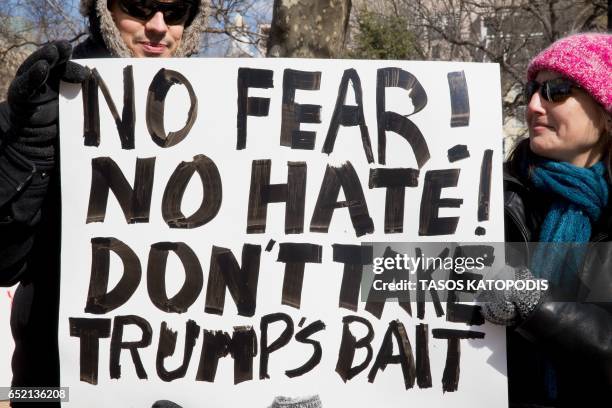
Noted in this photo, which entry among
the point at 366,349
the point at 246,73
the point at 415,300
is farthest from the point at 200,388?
the point at 246,73

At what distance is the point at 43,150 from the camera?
75.4 inches

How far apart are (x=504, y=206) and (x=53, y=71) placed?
4.00 ft

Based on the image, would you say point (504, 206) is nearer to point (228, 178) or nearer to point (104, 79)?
point (228, 178)

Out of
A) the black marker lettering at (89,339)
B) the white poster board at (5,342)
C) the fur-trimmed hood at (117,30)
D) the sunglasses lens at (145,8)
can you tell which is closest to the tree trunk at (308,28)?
the fur-trimmed hood at (117,30)

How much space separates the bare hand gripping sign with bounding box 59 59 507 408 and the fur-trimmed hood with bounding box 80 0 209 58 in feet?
0.48

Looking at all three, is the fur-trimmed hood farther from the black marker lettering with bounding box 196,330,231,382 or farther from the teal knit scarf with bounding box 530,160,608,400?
the teal knit scarf with bounding box 530,160,608,400

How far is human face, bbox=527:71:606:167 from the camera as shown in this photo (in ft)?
6.77

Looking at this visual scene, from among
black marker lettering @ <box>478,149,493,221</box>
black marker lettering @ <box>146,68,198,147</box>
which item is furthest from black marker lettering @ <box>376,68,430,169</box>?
black marker lettering @ <box>146,68,198,147</box>

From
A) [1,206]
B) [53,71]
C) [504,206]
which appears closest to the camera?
[1,206]

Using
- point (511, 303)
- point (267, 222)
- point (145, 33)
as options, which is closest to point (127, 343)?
point (267, 222)

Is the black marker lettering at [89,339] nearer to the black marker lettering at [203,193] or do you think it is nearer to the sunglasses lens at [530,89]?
the black marker lettering at [203,193]

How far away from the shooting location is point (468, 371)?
6.43 feet

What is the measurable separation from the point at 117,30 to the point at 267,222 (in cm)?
68

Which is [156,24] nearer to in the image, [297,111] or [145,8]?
[145,8]
